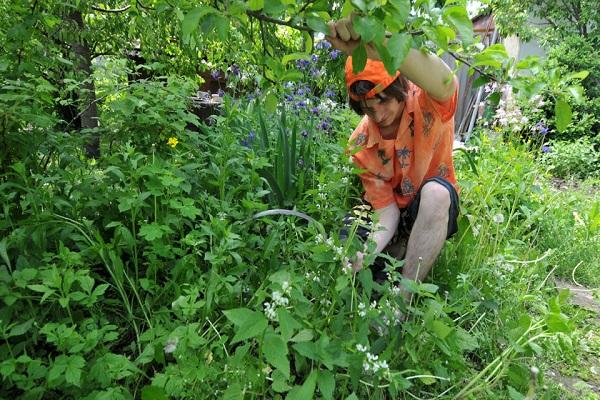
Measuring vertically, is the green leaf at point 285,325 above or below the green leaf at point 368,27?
below

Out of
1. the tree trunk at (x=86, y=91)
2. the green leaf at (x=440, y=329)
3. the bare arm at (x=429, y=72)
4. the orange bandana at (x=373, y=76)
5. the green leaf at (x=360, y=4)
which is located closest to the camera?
the green leaf at (x=360, y=4)

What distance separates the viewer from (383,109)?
1.83 metres

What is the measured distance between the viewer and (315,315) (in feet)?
4.03

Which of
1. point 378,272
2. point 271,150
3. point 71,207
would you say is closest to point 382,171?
point 378,272

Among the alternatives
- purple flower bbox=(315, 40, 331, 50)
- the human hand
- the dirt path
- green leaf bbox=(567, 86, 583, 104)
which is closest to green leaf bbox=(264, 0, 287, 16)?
the human hand

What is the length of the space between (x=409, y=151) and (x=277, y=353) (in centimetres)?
129

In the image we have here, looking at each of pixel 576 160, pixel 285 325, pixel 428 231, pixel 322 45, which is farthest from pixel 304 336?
pixel 576 160

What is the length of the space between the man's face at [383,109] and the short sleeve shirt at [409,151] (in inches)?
1.4

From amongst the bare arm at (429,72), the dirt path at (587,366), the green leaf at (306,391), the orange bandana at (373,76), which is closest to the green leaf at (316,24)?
the bare arm at (429,72)

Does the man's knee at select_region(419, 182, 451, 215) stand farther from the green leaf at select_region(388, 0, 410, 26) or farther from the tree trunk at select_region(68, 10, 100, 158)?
the tree trunk at select_region(68, 10, 100, 158)

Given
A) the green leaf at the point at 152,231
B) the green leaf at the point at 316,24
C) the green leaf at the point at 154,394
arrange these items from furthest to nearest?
the green leaf at the point at 152,231, the green leaf at the point at 154,394, the green leaf at the point at 316,24

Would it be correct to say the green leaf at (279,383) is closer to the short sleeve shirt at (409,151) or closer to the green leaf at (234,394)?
the green leaf at (234,394)

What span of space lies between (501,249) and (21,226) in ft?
6.78

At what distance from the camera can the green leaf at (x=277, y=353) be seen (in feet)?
2.83
